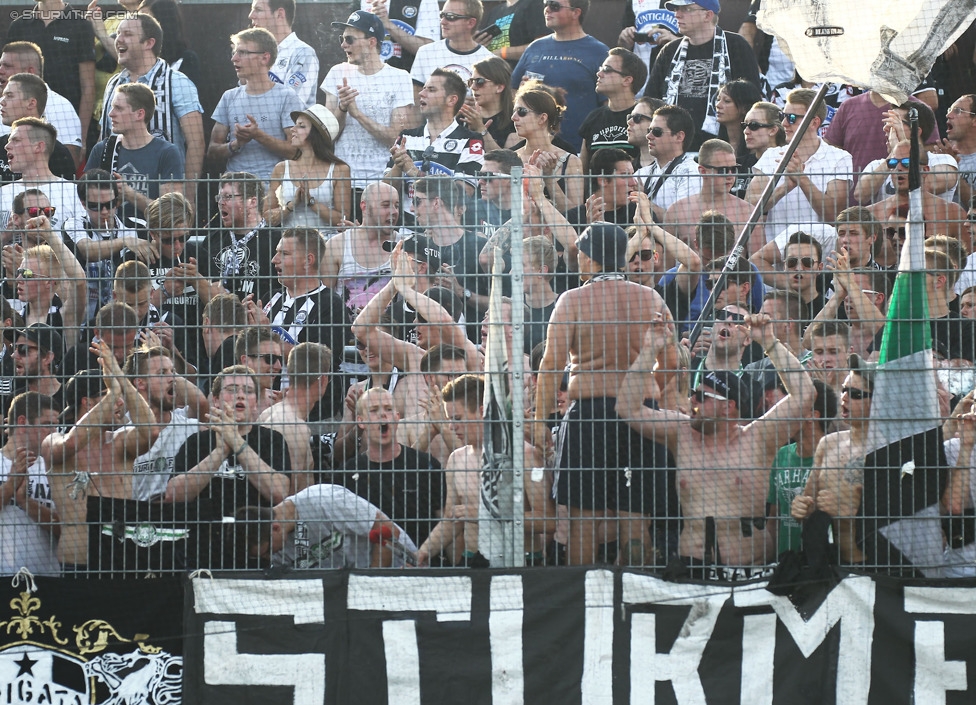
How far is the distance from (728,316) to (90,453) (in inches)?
105

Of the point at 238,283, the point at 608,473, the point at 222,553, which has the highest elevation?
the point at 238,283

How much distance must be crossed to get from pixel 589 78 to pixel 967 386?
14.9 ft

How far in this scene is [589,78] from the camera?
9109mm

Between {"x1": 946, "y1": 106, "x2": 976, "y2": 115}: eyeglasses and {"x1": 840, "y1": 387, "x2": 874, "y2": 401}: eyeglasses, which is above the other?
A: {"x1": 946, "y1": 106, "x2": 976, "y2": 115}: eyeglasses

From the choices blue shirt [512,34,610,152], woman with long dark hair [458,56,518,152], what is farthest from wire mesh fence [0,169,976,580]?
blue shirt [512,34,610,152]

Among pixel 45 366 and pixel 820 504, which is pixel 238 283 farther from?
pixel 820 504

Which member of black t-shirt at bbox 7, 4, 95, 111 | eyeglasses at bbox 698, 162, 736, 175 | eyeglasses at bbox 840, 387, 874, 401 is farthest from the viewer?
black t-shirt at bbox 7, 4, 95, 111

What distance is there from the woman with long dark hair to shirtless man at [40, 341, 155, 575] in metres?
4.24

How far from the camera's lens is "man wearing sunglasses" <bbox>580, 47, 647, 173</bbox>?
866 centimetres

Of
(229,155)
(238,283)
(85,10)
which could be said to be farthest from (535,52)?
(238,283)

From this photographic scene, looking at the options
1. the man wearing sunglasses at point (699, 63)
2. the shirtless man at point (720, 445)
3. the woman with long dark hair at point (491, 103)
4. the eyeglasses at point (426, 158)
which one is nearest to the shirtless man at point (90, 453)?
the shirtless man at point (720, 445)

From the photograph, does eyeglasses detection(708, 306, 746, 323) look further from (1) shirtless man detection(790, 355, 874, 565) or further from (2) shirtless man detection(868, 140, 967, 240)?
(2) shirtless man detection(868, 140, 967, 240)

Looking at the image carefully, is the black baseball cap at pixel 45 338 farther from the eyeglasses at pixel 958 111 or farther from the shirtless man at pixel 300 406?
the eyeglasses at pixel 958 111

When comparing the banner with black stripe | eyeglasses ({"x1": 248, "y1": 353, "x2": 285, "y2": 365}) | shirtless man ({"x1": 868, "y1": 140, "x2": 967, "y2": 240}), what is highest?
shirtless man ({"x1": 868, "y1": 140, "x2": 967, "y2": 240})
